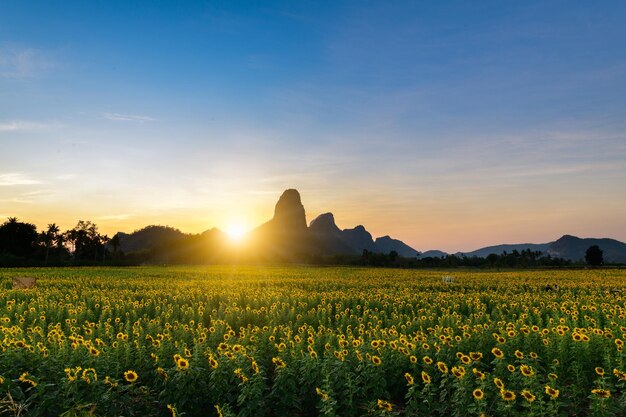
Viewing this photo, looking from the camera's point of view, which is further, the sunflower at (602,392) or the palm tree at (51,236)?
the palm tree at (51,236)

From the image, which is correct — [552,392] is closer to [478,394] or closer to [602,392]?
[602,392]

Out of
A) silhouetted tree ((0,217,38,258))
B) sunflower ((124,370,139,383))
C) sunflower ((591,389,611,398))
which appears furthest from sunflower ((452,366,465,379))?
silhouetted tree ((0,217,38,258))

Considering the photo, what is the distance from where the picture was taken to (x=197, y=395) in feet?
26.6

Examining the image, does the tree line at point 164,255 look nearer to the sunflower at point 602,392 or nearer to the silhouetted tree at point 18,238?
the silhouetted tree at point 18,238

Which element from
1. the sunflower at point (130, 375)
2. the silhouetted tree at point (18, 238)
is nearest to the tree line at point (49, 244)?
the silhouetted tree at point (18, 238)

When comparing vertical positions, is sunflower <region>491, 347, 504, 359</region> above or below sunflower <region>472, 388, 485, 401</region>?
above

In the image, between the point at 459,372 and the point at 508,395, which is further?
the point at 459,372

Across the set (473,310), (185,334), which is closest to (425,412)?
(185,334)

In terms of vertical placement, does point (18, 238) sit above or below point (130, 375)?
above

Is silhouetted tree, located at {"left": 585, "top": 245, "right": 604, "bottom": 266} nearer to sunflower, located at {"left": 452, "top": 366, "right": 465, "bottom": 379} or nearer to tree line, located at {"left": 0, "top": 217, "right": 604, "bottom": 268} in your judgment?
tree line, located at {"left": 0, "top": 217, "right": 604, "bottom": 268}

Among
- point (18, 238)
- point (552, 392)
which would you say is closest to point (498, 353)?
point (552, 392)

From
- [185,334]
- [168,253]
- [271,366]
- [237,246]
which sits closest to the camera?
[271,366]

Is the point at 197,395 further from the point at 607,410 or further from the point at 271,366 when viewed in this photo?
the point at 607,410

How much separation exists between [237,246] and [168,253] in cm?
2675
